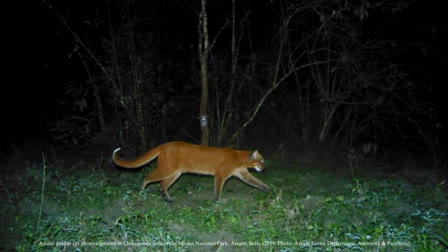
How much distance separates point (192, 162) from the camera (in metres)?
7.02

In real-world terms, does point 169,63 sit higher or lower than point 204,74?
lower

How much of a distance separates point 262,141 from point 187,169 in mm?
5367

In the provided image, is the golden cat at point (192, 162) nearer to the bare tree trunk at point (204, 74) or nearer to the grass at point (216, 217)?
the grass at point (216, 217)

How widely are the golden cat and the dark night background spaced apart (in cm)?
232

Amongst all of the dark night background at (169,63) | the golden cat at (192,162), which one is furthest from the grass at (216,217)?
the dark night background at (169,63)

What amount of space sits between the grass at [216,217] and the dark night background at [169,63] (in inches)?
85.1

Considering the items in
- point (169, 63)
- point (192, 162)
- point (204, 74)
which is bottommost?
point (192, 162)

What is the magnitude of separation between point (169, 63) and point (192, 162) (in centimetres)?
396

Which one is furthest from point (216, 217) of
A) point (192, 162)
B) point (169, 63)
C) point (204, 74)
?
point (169, 63)

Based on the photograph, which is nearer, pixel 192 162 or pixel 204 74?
pixel 192 162

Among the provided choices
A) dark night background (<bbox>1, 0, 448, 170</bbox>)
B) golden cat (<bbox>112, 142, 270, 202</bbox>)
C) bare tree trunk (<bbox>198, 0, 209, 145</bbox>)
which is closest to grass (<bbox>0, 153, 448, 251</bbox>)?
golden cat (<bbox>112, 142, 270, 202</bbox>)

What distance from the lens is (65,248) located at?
4355 millimetres

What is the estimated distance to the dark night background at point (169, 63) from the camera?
9.21m

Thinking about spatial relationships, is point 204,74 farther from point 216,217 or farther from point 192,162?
point 216,217
